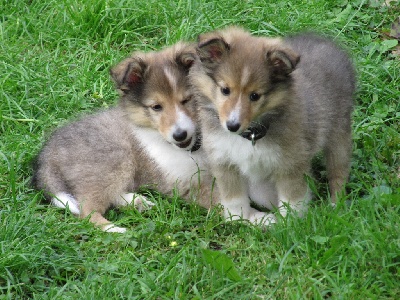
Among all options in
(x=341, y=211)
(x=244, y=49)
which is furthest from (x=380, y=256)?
(x=244, y=49)

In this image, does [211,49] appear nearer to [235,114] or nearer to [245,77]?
[245,77]

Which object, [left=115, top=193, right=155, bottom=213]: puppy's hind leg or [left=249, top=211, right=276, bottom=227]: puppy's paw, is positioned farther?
[left=115, top=193, right=155, bottom=213]: puppy's hind leg

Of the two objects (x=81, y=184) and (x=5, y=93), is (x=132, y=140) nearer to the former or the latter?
(x=81, y=184)

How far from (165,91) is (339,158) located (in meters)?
1.36

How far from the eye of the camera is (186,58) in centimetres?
530

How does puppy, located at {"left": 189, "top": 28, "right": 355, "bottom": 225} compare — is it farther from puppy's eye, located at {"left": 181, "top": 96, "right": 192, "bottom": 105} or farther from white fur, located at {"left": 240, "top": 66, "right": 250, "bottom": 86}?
puppy's eye, located at {"left": 181, "top": 96, "right": 192, "bottom": 105}

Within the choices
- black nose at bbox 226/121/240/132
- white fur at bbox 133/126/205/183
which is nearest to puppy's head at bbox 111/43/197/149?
white fur at bbox 133/126/205/183

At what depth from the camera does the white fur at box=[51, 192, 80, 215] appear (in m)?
5.50

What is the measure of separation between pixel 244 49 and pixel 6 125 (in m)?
2.59

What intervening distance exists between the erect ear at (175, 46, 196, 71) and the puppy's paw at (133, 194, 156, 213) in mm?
1024

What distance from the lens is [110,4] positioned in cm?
710

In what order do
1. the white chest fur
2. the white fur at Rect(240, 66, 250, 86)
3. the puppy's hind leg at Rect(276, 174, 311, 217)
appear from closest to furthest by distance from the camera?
1. the white fur at Rect(240, 66, 250, 86)
2. the white chest fur
3. the puppy's hind leg at Rect(276, 174, 311, 217)

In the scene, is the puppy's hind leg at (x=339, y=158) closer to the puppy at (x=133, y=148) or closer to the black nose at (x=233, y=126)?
the puppy at (x=133, y=148)

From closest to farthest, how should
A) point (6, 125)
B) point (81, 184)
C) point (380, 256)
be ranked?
point (380, 256) → point (81, 184) → point (6, 125)
